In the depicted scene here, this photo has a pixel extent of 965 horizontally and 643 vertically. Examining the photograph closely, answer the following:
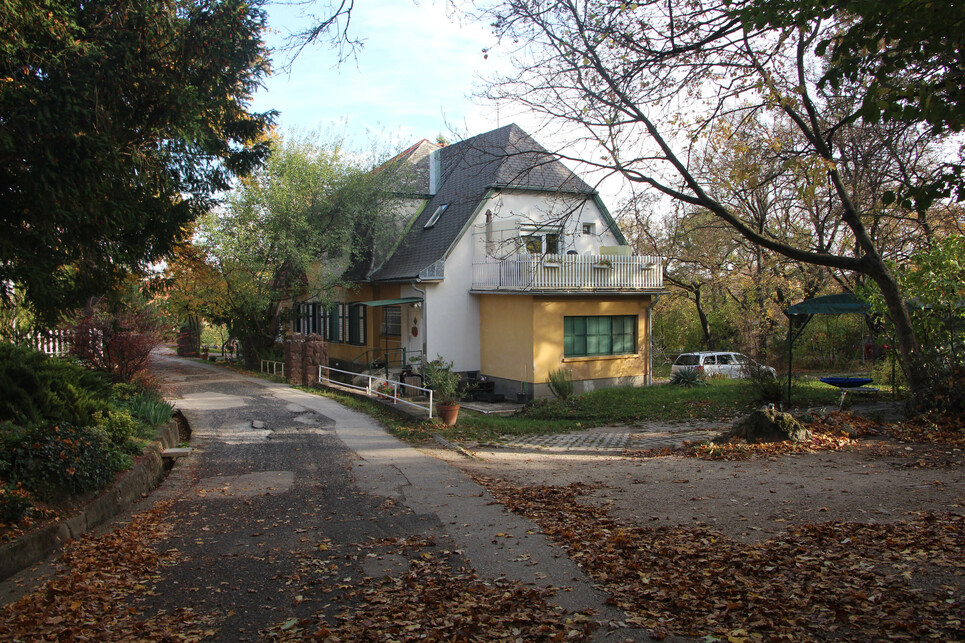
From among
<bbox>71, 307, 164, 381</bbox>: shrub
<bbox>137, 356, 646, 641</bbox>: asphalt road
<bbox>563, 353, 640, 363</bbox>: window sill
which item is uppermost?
<bbox>71, 307, 164, 381</bbox>: shrub

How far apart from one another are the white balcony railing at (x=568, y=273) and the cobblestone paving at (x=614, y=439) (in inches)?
235

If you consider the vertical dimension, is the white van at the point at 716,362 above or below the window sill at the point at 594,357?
below

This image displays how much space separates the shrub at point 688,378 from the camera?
2093 centimetres

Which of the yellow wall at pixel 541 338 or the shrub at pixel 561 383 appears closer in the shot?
the shrub at pixel 561 383

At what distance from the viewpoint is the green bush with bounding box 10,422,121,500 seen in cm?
646

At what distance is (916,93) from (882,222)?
841 inches

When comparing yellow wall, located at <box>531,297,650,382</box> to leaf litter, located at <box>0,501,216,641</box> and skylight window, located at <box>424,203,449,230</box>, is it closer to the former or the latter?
skylight window, located at <box>424,203,449,230</box>

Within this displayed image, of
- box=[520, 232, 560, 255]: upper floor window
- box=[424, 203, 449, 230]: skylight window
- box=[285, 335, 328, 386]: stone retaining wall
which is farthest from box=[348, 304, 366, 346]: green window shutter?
box=[520, 232, 560, 255]: upper floor window

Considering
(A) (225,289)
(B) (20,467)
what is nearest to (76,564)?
(B) (20,467)

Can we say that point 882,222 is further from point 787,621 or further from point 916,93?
point 787,621

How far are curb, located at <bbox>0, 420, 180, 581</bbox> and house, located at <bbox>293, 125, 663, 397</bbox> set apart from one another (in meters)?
11.6

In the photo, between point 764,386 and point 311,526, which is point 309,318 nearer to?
point 764,386

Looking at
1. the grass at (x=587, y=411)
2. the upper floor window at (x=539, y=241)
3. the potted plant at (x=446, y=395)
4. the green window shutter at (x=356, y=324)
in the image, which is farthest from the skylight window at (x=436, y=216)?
the potted plant at (x=446, y=395)

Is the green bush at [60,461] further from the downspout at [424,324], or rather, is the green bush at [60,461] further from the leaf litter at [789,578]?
the downspout at [424,324]
